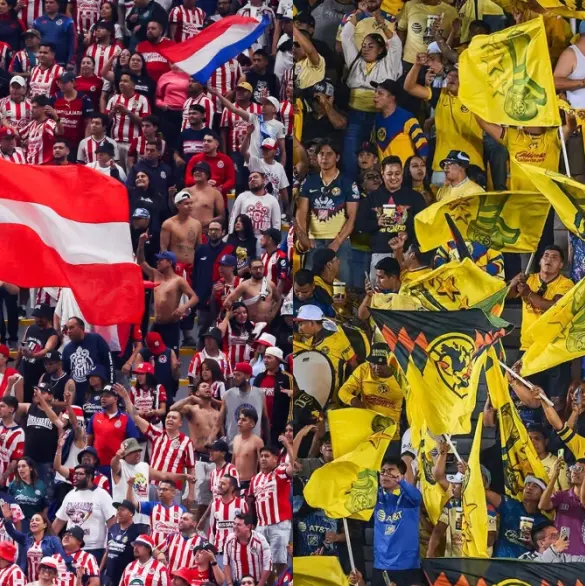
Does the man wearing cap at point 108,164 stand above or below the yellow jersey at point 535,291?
below

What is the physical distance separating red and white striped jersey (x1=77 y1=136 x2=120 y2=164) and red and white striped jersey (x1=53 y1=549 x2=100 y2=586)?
495 cm

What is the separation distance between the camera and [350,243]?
56.7 feet

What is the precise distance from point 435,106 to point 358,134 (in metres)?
0.75

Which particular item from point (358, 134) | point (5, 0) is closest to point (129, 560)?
point (358, 134)

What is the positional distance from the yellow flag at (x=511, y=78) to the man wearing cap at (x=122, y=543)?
4260mm

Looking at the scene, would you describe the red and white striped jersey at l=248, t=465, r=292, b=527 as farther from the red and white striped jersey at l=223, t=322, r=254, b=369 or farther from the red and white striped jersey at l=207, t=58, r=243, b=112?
the red and white striped jersey at l=207, t=58, r=243, b=112

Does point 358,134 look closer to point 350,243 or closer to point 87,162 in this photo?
point 350,243

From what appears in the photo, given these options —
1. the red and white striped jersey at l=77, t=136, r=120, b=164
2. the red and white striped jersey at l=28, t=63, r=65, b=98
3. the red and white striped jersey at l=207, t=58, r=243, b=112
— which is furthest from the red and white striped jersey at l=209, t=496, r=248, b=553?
the red and white striped jersey at l=28, t=63, r=65, b=98

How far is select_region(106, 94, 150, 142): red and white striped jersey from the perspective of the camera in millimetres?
20609

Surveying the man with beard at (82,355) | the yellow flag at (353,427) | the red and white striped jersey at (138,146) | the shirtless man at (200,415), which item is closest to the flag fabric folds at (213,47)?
the red and white striped jersey at (138,146)

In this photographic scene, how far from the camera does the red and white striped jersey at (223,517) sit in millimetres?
16562

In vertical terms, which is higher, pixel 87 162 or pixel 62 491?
pixel 87 162

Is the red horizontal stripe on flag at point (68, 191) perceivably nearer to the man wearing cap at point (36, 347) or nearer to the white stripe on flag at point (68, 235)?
the white stripe on flag at point (68, 235)

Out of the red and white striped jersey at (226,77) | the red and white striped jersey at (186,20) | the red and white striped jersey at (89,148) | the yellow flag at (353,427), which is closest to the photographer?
the yellow flag at (353,427)
